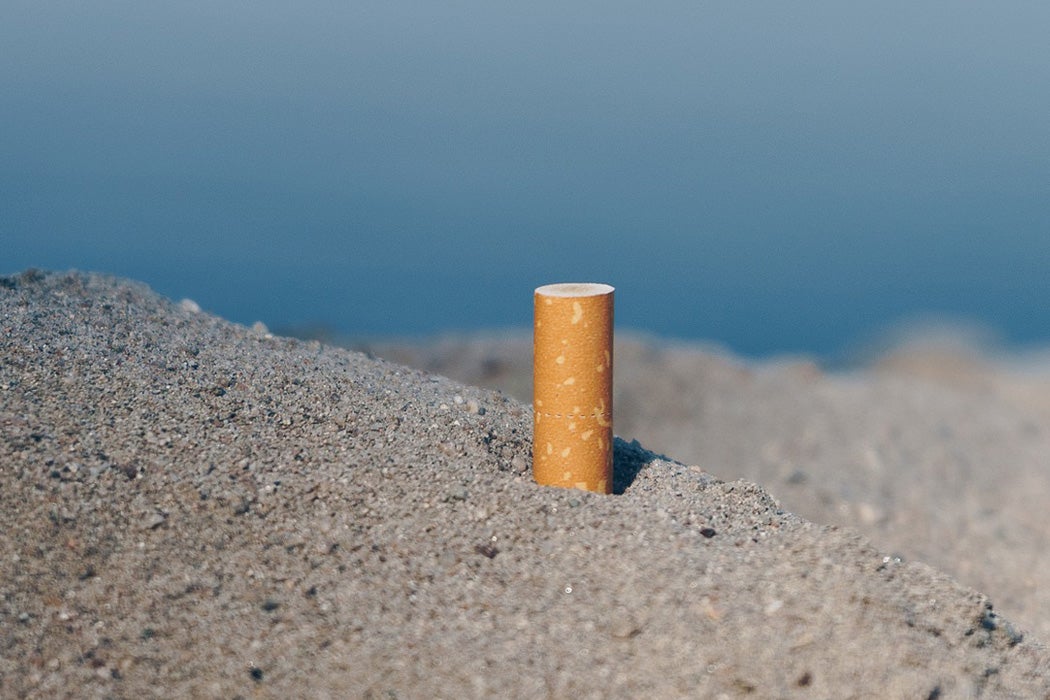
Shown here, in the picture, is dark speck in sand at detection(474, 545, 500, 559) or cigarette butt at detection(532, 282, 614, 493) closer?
dark speck in sand at detection(474, 545, 500, 559)

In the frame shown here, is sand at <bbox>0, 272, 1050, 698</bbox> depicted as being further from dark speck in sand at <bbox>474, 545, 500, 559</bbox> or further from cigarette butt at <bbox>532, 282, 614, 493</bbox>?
cigarette butt at <bbox>532, 282, 614, 493</bbox>

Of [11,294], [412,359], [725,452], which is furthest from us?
[412,359]

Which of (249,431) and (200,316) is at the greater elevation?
(200,316)

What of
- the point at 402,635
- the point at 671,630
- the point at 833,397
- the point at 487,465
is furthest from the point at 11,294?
the point at 833,397

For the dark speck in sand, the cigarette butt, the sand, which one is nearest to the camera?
the sand

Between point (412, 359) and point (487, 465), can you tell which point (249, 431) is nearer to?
point (487, 465)

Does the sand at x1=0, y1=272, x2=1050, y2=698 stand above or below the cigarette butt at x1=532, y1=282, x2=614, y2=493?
below

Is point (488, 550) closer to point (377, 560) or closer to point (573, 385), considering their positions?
point (377, 560)

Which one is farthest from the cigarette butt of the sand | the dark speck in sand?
the dark speck in sand
